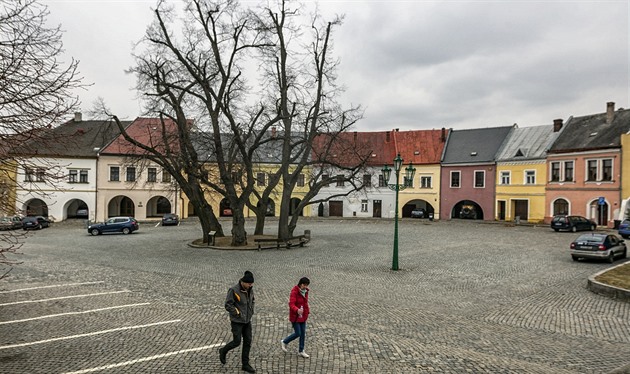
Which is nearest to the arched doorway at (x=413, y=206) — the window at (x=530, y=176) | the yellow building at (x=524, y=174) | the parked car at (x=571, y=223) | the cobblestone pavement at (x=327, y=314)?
the yellow building at (x=524, y=174)

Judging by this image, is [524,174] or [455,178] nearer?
[524,174]

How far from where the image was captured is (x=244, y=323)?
787 centimetres

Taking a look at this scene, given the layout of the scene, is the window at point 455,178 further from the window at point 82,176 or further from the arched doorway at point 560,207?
the window at point 82,176

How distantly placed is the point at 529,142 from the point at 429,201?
40.7 ft

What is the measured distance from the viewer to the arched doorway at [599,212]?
38000 millimetres

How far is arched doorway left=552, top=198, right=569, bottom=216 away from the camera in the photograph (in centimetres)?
4156

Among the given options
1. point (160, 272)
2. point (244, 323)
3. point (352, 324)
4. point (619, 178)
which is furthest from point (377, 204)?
point (244, 323)

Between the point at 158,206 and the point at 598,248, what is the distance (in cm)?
4557

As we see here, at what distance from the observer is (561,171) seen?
4156cm

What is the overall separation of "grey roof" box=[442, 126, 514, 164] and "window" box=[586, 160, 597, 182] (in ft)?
33.6

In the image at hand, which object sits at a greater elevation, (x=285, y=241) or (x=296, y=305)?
(x=296, y=305)

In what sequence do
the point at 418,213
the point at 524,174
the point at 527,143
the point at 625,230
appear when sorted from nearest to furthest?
the point at 625,230
the point at 524,174
the point at 527,143
the point at 418,213

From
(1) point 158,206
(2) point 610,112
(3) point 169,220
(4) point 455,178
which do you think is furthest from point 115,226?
(2) point 610,112

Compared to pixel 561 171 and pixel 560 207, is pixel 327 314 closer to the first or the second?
pixel 561 171
